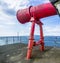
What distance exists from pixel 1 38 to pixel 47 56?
26.5 feet

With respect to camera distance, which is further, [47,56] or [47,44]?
[47,44]

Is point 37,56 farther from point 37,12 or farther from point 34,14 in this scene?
point 37,12

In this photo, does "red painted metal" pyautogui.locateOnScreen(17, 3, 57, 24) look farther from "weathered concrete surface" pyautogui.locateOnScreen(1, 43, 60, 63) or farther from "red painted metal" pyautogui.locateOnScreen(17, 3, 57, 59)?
"weathered concrete surface" pyautogui.locateOnScreen(1, 43, 60, 63)

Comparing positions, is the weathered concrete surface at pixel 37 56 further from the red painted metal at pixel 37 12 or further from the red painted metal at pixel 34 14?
the red painted metal at pixel 37 12

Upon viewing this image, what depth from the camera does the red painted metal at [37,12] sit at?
11.1 metres

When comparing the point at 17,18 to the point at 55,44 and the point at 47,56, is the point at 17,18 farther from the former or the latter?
the point at 55,44

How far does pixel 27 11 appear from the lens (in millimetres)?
12148

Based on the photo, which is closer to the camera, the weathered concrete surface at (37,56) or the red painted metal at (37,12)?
the red painted metal at (37,12)

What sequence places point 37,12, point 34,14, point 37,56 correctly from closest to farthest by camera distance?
point 37,12
point 34,14
point 37,56

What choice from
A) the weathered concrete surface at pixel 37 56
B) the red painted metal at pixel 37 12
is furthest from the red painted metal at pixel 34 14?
the weathered concrete surface at pixel 37 56

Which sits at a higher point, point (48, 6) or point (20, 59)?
point (48, 6)

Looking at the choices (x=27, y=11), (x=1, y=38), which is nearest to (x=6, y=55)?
(x=27, y=11)

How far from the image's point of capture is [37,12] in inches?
459

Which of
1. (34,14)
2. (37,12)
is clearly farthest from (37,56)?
(37,12)
